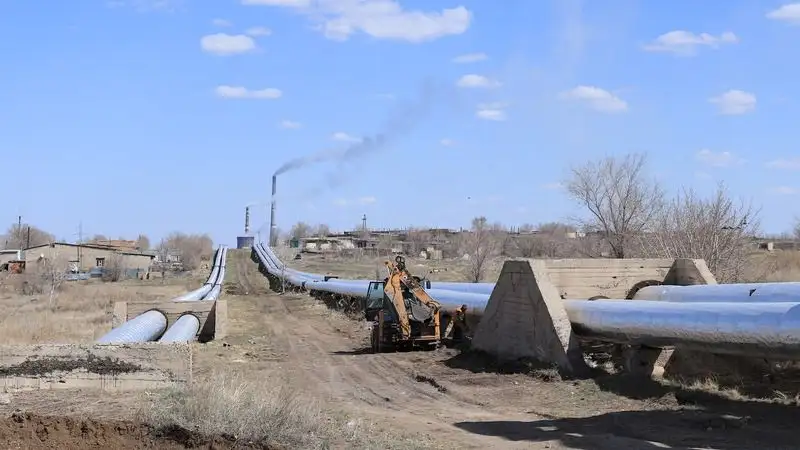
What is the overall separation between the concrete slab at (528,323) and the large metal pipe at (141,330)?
6.55 m

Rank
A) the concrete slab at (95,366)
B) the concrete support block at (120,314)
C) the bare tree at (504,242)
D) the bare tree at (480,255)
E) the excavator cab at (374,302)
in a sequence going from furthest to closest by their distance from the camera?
the bare tree at (504,242)
the bare tree at (480,255)
the excavator cab at (374,302)
the concrete support block at (120,314)
the concrete slab at (95,366)

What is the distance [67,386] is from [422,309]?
9270 mm

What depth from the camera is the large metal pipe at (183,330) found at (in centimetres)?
1647

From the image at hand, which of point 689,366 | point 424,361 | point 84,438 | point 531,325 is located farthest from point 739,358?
point 84,438

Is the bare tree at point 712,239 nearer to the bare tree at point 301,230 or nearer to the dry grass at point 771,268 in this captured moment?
the dry grass at point 771,268

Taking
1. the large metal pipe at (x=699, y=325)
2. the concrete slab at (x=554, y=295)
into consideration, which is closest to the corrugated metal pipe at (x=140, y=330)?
the concrete slab at (x=554, y=295)

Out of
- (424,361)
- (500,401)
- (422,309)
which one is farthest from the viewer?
(422,309)

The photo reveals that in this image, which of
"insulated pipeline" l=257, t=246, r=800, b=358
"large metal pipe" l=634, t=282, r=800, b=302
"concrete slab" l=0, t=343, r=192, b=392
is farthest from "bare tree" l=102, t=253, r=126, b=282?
"insulated pipeline" l=257, t=246, r=800, b=358

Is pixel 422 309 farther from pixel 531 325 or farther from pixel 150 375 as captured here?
pixel 150 375

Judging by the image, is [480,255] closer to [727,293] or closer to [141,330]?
[141,330]

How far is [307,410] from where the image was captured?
9156 millimetres

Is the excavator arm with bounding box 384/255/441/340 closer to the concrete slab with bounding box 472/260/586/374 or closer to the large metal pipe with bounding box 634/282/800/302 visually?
the concrete slab with bounding box 472/260/586/374

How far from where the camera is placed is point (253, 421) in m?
8.30

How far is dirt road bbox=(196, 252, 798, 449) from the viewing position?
29.7 ft
